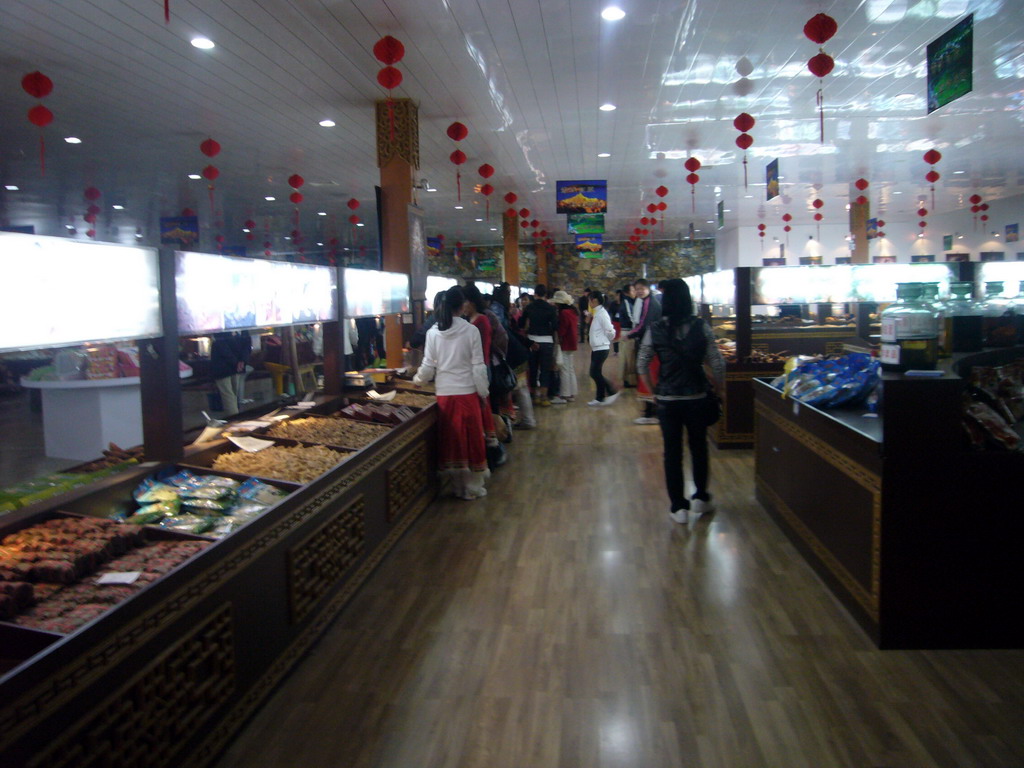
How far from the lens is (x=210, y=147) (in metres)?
9.59

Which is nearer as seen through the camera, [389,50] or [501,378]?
[389,50]

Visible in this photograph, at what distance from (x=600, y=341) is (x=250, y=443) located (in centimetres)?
657

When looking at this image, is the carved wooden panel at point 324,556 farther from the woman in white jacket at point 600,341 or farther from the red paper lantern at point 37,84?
the woman in white jacket at point 600,341

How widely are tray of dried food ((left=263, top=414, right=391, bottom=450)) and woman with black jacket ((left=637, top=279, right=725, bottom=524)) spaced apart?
1.78m

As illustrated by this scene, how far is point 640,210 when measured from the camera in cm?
1895

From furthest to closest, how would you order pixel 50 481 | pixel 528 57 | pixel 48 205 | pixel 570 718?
pixel 48 205
pixel 528 57
pixel 50 481
pixel 570 718

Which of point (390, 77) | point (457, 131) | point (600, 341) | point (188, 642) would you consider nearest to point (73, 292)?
point (188, 642)

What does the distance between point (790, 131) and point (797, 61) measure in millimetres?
3268

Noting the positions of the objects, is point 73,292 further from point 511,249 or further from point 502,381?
point 511,249

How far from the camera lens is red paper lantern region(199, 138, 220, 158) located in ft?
31.1

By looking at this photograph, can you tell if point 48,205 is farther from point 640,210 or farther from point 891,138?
point 891,138

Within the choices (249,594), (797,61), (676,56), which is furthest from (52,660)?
(797,61)

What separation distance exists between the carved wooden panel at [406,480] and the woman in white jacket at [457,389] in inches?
9.0

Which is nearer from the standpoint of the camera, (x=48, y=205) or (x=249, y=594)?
(x=249, y=594)
